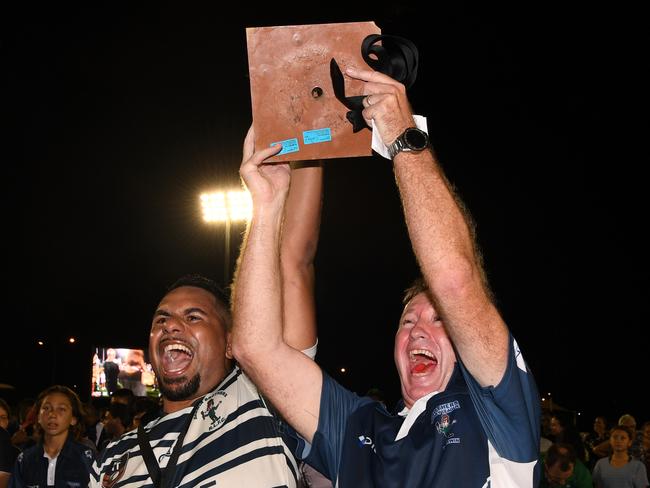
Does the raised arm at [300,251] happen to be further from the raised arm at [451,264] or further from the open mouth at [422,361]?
the raised arm at [451,264]

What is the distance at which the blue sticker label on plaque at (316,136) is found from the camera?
7.93 feet

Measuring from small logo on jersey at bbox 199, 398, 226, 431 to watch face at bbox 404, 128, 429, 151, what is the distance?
5.01 ft

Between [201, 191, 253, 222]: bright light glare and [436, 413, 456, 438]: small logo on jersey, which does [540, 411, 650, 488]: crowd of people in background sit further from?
[201, 191, 253, 222]: bright light glare

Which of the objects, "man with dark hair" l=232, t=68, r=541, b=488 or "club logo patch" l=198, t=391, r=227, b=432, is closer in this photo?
"man with dark hair" l=232, t=68, r=541, b=488

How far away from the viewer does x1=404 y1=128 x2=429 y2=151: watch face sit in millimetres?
2246

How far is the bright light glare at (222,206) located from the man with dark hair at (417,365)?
12067mm

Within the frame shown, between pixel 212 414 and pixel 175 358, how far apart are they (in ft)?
1.62

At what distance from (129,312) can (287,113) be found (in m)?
34.9

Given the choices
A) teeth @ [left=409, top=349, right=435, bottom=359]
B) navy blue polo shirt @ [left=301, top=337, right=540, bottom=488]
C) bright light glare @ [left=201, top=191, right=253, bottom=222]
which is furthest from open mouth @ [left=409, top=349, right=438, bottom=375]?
bright light glare @ [left=201, top=191, right=253, bottom=222]

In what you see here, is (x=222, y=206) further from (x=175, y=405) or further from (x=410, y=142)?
(x=410, y=142)

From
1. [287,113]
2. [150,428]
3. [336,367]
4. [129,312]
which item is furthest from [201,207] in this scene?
[336,367]

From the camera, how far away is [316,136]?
2.42 metres

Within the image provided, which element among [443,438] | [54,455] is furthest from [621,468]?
[443,438]

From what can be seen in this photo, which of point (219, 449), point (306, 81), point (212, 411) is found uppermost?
point (306, 81)
